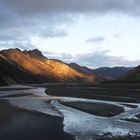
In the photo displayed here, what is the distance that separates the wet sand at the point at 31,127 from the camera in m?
27.0

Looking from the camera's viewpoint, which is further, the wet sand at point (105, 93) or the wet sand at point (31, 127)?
the wet sand at point (105, 93)

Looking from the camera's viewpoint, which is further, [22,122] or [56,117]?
[56,117]

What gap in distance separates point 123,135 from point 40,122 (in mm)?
9863

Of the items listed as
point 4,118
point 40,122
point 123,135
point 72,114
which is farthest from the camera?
point 72,114

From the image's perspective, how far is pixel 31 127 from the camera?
3125cm

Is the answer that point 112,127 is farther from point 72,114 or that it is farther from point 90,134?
point 72,114

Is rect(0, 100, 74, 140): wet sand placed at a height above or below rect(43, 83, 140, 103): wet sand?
below

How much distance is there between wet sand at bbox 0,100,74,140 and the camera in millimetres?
27031

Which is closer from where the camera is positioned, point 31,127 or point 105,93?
point 31,127

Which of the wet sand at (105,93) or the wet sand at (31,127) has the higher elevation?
the wet sand at (105,93)

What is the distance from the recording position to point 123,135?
26969mm

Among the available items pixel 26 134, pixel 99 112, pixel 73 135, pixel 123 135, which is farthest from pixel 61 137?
pixel 99 112

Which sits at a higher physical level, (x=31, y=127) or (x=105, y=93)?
(x=105, y=93)

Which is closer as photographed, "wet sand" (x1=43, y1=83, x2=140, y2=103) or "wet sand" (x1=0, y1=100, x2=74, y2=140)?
"wet sand" (x1=0, y1=100, x2=74, y2=140)
